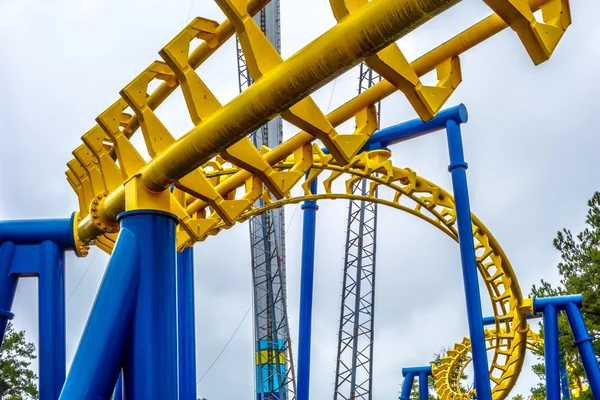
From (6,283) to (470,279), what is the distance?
19.8 ft

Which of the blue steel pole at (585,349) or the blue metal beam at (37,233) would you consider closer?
the blue metal beam at (37,233)

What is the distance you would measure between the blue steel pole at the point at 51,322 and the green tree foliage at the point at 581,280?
13125 mm

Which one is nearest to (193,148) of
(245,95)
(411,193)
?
(245,95)

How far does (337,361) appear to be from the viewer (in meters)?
28.8

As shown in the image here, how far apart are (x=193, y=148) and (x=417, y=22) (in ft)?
3.93

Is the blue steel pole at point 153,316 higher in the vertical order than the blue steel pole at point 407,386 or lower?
lower

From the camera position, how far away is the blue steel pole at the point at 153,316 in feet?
10.2

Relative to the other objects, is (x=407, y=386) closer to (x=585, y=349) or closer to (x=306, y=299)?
(x=585, y=349)

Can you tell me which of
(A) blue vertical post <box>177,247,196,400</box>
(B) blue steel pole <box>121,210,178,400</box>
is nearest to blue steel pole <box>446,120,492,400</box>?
(A) blue vertical post <box>177,247,196,400</box>

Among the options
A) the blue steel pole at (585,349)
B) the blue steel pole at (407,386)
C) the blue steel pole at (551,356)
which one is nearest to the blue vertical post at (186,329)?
the blue steel pole at (551,356)

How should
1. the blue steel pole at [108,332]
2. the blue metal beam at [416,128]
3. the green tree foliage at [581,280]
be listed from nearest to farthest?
the blue steel pole at [108,332], the blue metal beam at [416,128], the green tree foliage at [581,280]

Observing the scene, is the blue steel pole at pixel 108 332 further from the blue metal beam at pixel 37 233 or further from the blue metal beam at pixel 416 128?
the blue metal beam at pixel 416 128

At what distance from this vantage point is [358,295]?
1137 inches

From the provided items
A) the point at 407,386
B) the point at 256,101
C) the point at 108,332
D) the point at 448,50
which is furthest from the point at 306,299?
the point at 256,101
